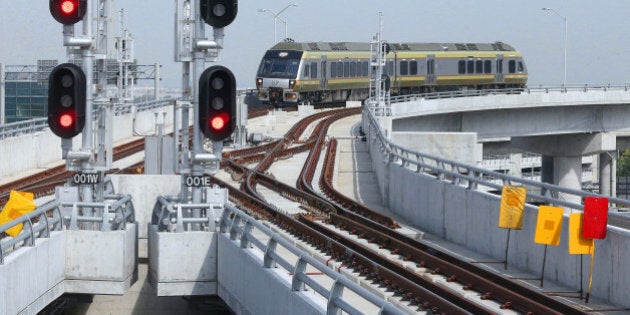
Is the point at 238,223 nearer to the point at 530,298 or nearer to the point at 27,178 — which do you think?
the point at 530,298

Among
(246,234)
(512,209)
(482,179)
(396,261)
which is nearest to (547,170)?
(482,179)

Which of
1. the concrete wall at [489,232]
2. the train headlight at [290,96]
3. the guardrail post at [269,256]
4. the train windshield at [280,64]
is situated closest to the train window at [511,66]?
the train headlight at [290,96]

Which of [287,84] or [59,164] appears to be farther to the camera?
[287,84]

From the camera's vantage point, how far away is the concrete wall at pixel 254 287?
13195mm

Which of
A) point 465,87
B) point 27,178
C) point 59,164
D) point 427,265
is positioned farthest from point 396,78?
point 427,265

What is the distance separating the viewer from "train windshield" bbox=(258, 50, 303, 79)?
236 feet

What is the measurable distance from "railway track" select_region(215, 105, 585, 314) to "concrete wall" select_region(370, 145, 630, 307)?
104 centimetres

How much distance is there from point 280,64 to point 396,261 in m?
52.7

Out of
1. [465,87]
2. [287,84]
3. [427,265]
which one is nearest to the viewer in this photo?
[427,265]

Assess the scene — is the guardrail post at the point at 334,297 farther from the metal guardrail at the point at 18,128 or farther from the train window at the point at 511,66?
the train window at the point at 511,66

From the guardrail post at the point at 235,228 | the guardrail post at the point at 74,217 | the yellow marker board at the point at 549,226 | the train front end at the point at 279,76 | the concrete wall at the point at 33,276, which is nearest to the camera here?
the concrete wall at the point at 33,276

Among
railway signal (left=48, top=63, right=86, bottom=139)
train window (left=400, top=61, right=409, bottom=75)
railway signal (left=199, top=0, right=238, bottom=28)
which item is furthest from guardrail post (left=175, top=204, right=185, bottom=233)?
train window (left=400, top=61, right=409, bottom=75)

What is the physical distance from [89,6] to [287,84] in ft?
180

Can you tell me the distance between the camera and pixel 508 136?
75062 millimetres
